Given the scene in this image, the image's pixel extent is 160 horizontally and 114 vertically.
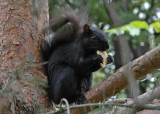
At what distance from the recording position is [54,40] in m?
3.19

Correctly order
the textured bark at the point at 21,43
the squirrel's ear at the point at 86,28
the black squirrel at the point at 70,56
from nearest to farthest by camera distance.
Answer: the textured bark at the point at 21,43 → the black squirrel at the point at 70,56 → the squirrel's ear at the point at 86,28

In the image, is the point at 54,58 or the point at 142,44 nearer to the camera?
the point at 54,58

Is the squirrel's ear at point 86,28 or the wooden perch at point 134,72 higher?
the squirrel's ear at point 86,28

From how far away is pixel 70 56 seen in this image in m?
3.14

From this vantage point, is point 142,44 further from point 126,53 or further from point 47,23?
point 126,53

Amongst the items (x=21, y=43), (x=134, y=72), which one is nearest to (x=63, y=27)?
(x=21, y=43)

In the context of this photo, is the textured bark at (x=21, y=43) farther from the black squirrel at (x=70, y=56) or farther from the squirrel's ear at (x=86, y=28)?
the squirrel's ear at (x=86, y=28)

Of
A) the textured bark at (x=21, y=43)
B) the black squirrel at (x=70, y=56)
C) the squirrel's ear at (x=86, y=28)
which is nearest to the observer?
the textured bark at (x=21, y=43)

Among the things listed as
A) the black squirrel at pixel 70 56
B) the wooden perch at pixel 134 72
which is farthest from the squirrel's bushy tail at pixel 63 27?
the wooden perch at pixel 134 72

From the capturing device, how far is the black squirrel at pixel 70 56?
9.97 ft

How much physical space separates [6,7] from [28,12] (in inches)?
8.4

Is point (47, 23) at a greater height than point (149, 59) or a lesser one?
greater

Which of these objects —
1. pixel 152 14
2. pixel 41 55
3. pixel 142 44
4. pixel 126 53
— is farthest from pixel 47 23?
pixel 152 14

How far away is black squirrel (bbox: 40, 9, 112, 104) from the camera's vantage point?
9.97 ft
